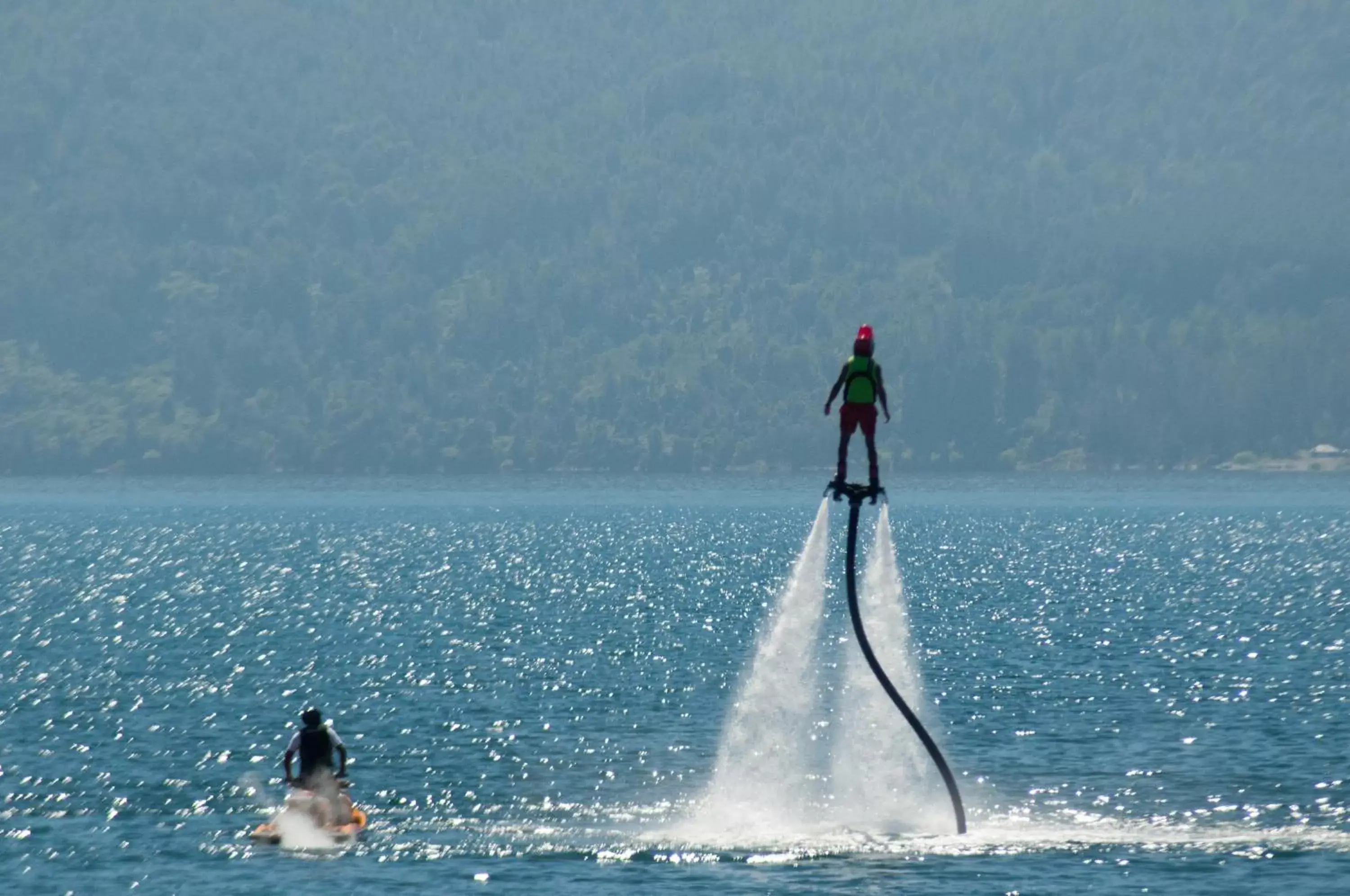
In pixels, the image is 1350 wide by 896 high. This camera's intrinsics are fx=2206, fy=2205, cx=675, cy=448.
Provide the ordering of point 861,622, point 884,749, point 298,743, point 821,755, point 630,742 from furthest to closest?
point 630,742, point 884,749, point 821,755, point 298,743, point 861,622

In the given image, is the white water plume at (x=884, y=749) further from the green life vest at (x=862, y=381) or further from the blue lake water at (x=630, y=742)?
the green life vest at (x=862, y=381)

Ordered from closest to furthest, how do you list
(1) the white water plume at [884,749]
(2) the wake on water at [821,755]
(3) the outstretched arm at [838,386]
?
(3) the outstretched arm at [838,386]
(2) the wake on water at [821,755]
(1) the white water plume at [884,749]

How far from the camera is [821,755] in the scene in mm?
70062

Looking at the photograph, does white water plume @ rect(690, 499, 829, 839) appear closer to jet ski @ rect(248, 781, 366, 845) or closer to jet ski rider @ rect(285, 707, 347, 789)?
jet ski @ rect(248, 781, 366, 845)

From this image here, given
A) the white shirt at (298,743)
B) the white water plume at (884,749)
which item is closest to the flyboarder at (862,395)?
the white water plume at (884,749)

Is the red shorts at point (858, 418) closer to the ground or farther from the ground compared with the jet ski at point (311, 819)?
farther from the ground

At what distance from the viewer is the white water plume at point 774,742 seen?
55.7 m

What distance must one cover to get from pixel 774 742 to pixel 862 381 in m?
35.6

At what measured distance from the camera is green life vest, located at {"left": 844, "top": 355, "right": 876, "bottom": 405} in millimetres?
39438

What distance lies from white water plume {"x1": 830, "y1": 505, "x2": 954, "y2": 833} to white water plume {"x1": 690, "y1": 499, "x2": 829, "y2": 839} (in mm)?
1189

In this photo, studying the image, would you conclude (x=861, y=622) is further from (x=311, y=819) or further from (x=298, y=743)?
(x=311, y=819)

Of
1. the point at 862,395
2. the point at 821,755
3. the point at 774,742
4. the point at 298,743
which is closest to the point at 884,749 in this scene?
the point at 821,755

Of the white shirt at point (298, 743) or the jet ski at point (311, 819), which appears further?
the jet ski at point (311, 819)

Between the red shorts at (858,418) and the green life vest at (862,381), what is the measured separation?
0.09 meters
